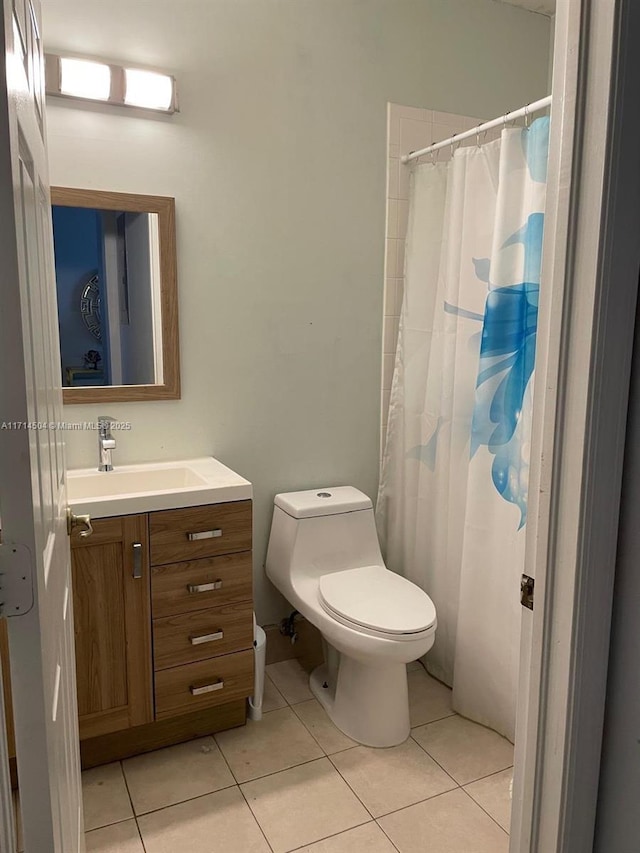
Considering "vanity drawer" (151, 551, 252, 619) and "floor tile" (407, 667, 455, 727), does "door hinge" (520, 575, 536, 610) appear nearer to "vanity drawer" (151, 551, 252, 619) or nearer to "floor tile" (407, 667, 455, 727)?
"vanity drawer" (151, 551, 252, 619)

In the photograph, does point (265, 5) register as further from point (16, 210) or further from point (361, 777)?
point (361, 777)

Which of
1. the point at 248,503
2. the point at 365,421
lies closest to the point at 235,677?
the point at 248,503

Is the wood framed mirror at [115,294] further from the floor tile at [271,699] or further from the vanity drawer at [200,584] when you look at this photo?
the floor tile at [271,699]

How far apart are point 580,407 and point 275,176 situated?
1797 mm

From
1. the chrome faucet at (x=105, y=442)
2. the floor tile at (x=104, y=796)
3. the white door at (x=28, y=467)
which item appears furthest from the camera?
the chrome faucet at (x=105, y=442)

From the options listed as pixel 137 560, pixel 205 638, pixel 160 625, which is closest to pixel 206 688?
pixel 205 638

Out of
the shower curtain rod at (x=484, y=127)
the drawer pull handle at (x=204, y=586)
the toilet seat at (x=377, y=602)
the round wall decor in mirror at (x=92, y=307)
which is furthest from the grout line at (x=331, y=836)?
the shower curtain rod at (x=484, y=127)

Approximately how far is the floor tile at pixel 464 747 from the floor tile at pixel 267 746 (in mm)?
381

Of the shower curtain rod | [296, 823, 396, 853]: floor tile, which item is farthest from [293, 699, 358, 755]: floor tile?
the shower curtain rod

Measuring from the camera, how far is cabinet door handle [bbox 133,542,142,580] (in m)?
1.93

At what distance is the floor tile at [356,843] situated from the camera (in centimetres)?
174

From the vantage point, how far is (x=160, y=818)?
6.07 feet

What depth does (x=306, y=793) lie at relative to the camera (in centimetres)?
195

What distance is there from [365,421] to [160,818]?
155 cm
